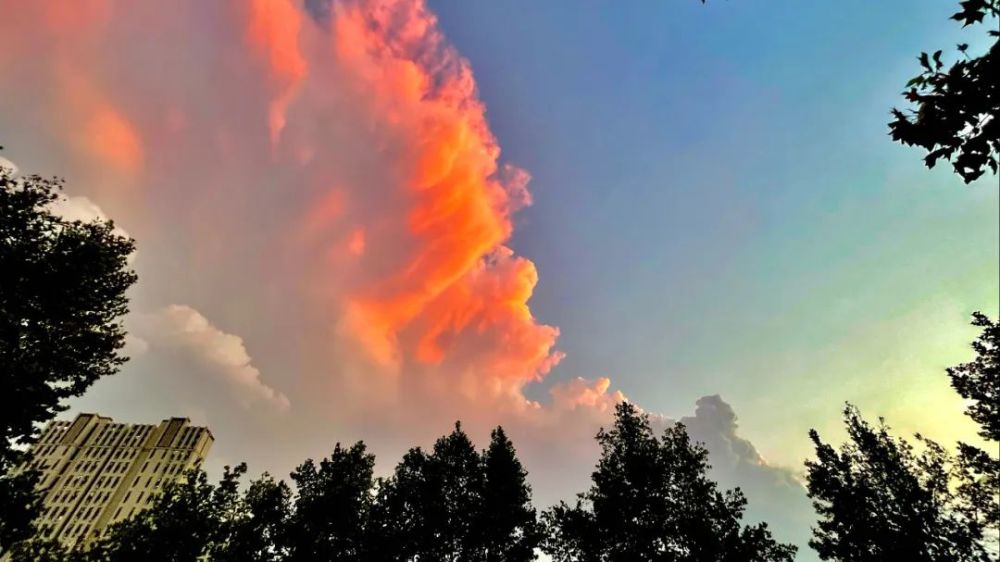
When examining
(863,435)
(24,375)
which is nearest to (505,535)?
(24,375)

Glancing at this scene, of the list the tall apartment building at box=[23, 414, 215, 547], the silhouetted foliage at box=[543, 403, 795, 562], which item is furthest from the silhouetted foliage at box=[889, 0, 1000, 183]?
the tall apartment building at box=[23, 414, 215, 547]

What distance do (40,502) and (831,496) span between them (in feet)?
140

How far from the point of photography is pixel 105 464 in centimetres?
11819

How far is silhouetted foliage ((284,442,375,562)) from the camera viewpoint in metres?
22.1

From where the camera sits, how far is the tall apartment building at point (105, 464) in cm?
10900

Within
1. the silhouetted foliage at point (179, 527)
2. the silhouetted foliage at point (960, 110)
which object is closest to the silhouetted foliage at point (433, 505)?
the silhouetted foliage at point (179, 527)

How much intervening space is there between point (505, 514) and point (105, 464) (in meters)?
155

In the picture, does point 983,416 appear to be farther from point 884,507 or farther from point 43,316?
point 43,316

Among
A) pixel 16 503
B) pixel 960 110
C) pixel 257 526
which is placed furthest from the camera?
pixel 257 526

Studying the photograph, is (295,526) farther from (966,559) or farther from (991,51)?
(966,559)

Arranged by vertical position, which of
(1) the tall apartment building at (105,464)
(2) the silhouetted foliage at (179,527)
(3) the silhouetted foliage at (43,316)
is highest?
(1) the tall apartment building at (105,464)

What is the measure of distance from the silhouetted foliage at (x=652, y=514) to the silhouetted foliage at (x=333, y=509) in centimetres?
1143

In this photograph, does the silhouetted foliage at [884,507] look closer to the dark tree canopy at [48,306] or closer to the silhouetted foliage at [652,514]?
the silhouetted foliage at [652,514]

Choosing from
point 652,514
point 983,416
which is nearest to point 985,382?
point 983,416
